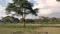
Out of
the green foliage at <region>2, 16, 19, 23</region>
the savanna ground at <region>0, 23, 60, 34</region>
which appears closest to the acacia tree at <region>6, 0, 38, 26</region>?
the green foliage at <region>2, 16, 19, 23</region>

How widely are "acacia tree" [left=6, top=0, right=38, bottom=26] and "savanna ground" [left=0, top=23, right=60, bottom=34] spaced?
330mm

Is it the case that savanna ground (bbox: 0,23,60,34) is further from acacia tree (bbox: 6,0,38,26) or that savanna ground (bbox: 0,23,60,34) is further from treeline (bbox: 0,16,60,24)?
acacia tree (bbox: 6,0,38,26)

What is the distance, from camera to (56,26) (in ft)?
11.6

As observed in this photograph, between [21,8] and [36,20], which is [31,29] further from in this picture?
[21,8]

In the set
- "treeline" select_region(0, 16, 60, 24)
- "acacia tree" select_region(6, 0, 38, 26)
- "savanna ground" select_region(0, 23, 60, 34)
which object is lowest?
"savanna ground" select_region(0, 23, 60, 34)

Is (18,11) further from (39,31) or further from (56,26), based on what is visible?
(56,26)

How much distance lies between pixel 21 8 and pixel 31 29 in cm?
67

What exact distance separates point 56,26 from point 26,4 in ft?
3.47

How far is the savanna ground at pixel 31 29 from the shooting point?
11.5ft

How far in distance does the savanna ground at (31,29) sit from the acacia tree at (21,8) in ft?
1.08

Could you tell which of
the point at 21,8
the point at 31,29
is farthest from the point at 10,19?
the point at 31,29

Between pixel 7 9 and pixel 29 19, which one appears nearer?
pixel 29 19

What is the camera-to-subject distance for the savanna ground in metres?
3.50

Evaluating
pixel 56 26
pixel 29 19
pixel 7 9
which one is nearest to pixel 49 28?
pixel 56 26
